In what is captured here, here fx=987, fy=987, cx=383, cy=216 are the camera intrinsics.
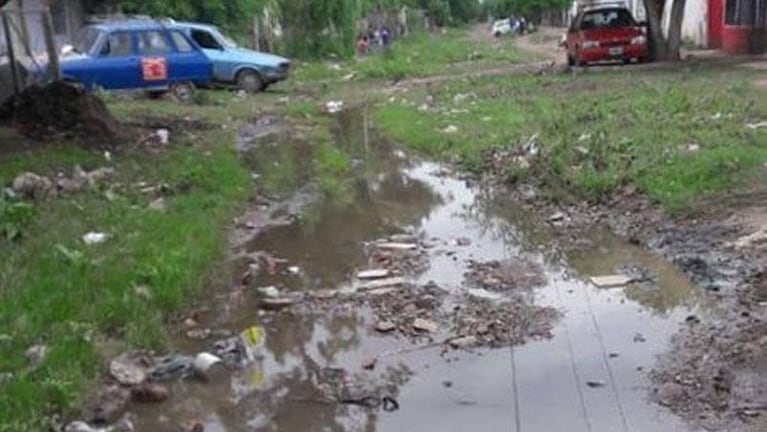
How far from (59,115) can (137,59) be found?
7733 mm

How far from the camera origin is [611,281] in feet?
23.7

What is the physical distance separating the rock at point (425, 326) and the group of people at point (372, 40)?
32.8m

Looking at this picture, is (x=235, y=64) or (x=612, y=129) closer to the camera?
(x=612, y=129)

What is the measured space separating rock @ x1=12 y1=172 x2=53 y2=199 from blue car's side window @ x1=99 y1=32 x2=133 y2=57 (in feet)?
36.6

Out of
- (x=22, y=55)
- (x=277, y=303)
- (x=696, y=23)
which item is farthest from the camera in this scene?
(x=696, y=23)

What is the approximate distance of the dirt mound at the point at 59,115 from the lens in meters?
12.7

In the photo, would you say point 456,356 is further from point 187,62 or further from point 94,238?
point 187,62

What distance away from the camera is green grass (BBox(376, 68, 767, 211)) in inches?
388

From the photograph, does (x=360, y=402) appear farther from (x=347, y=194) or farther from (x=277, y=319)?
A: (x=347, y=194)

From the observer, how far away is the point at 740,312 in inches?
248

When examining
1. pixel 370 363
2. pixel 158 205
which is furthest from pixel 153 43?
pixel 370 363

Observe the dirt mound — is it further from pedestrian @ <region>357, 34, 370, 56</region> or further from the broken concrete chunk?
pedestrian @ <region>357, 34, 370, 56</region>

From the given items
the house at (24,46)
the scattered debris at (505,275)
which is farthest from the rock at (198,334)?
the house at (24,46)

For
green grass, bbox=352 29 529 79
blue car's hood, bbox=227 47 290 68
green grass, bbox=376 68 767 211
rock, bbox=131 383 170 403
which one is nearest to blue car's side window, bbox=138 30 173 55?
blue car's hood, bbox=227 47 290 68
